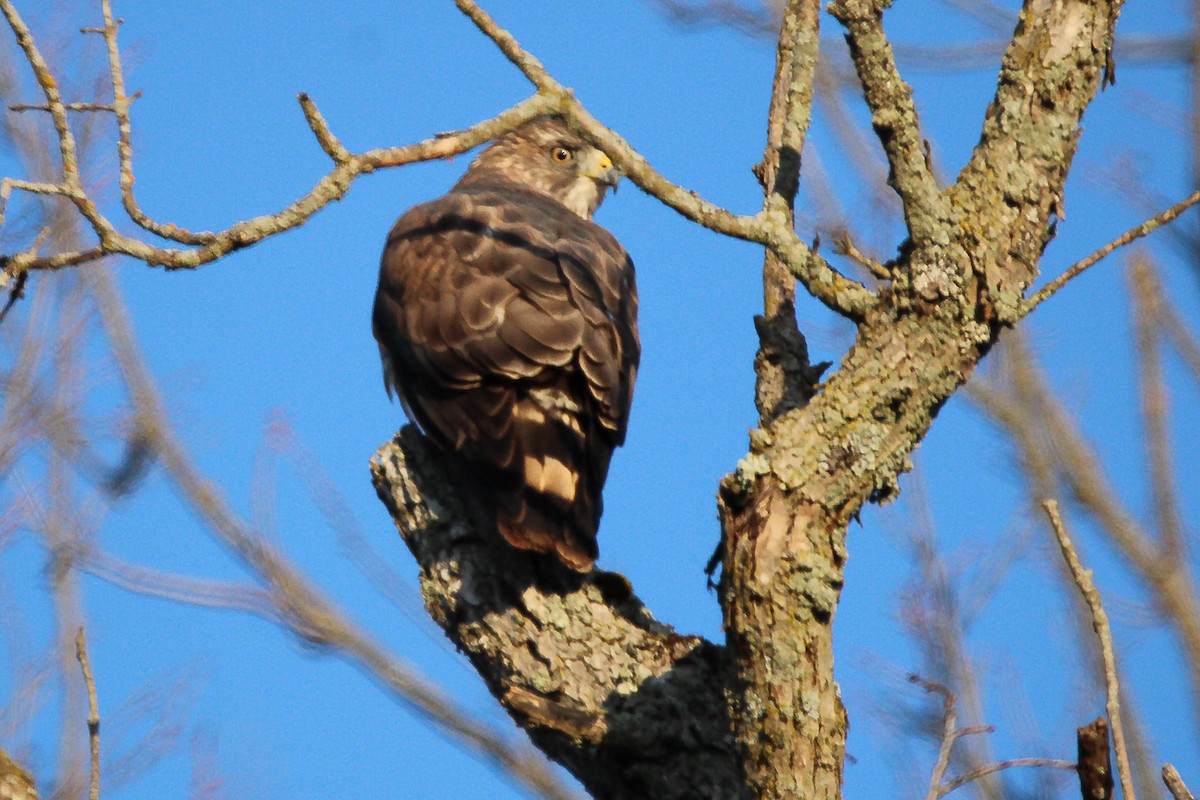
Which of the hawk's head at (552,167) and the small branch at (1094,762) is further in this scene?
the hawk's head at (552,167)

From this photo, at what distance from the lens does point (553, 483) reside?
13.5ft

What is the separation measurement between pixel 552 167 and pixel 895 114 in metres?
3.70

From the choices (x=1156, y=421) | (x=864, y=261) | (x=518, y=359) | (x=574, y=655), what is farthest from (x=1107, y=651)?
(x=1156, y=421)

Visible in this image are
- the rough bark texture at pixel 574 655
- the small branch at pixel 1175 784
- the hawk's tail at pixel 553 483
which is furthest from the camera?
the hawk's tail at pixel 553 483

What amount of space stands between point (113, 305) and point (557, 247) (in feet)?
10.9

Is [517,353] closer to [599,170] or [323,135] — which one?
[323,135]

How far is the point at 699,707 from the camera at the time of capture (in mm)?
3768

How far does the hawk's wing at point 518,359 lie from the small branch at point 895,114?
1.35 metres

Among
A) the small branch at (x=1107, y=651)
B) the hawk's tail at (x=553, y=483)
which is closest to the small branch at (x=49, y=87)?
the hawk's tail at (x=553, y=483)

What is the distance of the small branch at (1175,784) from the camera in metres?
2.41

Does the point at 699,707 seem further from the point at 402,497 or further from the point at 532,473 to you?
the point at 402,497

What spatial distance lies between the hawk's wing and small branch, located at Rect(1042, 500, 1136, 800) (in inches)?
63.0

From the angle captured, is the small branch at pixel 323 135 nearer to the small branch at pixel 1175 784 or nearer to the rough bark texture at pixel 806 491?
the rough bark texture at pixel 806 491

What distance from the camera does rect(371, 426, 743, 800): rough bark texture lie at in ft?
12.2
